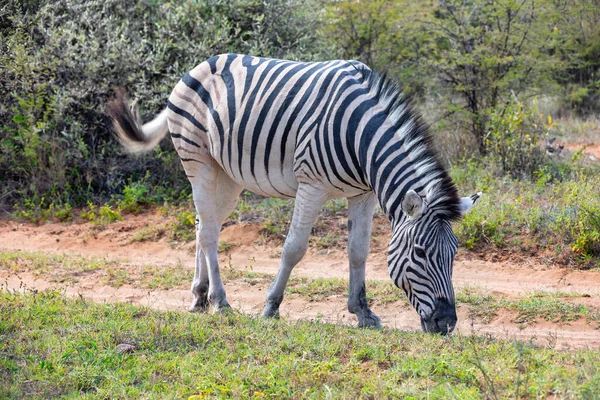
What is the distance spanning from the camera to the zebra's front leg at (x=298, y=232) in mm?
5656

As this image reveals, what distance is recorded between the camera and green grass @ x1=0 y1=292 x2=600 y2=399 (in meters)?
3.80

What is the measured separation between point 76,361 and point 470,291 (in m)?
4.03

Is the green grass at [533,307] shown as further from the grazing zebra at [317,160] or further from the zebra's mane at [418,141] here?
the zebra's mane at [418,141]

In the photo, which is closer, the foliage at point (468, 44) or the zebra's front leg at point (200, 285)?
the zebra's front leg at point (200, 285)

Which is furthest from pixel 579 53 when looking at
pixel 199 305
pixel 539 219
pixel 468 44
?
pixel 199 305

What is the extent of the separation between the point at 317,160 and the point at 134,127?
2.48 metres

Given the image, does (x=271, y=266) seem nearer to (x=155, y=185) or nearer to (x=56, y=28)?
(x=155, y=185)

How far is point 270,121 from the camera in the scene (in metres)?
5.95

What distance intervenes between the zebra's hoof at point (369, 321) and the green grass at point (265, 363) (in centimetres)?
69

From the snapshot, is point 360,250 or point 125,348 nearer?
point 125,348

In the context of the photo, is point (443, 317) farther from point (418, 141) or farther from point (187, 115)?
point (187, 115)

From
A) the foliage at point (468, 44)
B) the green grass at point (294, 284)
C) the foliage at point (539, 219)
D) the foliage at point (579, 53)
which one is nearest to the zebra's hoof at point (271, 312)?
the green grass at point (294, 284)

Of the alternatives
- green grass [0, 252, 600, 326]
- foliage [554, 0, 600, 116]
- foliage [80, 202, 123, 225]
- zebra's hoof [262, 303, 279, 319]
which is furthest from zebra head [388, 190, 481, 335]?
foliage [554, 0, 600, 116]

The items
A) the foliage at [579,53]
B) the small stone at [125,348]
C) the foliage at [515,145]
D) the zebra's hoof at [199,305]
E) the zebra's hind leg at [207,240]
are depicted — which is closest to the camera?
the small stone at [125,348]
